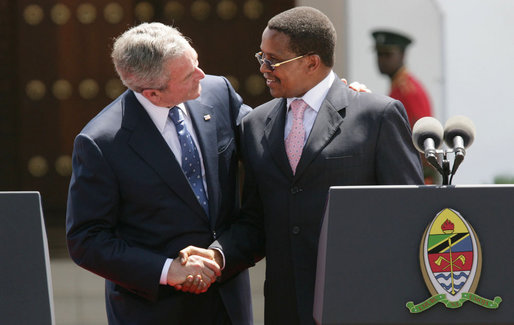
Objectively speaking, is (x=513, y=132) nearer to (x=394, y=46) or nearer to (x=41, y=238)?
(x=394, y=46)

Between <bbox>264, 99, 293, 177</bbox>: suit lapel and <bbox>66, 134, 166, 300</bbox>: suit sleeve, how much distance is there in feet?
1.73

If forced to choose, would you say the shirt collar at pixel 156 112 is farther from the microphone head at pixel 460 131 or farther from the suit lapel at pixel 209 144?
the microphone head at pixel 460 131

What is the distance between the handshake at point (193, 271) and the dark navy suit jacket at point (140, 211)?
0.19 feet

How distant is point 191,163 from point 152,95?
28cm

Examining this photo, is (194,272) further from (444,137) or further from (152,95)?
(444,137)

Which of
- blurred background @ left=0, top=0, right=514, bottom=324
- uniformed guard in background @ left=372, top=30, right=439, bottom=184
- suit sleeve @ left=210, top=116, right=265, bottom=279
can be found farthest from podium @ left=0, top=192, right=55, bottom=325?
uniformed guard in background @ left=372, top=30, right=439, bottom=184

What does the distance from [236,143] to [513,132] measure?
385 centimetres

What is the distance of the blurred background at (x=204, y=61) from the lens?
22.5 ft

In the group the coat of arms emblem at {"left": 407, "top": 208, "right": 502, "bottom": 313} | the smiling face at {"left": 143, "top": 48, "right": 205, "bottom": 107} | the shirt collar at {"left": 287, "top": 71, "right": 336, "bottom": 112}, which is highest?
the smiling face at {"left": 143, "top": 48, "right": 205, "bottom": 107}

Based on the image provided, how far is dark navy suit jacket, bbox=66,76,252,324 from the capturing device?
10.5ft

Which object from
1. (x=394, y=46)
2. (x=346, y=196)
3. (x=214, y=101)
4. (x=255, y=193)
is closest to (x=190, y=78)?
(x=214, y=101)

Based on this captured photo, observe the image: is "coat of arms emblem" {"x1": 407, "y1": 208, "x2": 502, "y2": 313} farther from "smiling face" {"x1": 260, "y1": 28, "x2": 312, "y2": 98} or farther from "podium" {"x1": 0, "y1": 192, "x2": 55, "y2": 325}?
"podium" {"x1": 0, "y1": 192, "x2": 55, "y2": 325}

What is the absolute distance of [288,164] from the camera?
3195mm

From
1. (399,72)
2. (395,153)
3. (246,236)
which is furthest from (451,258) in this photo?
(399,72)
